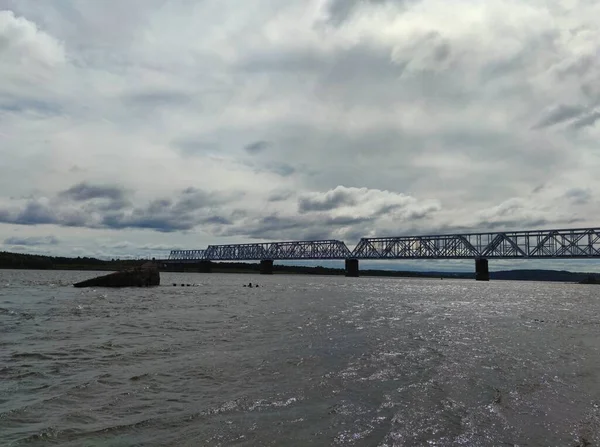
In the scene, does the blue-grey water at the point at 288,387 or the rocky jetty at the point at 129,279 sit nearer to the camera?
the blue-grey water at the point at 288,387

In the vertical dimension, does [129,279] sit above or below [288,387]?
above

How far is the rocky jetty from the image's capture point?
8238 cm

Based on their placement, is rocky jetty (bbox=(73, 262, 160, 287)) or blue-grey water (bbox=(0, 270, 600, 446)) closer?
blue-grey water (bbox=(0, 270, 600, 446))

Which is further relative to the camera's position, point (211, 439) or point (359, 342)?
point (359, 342)

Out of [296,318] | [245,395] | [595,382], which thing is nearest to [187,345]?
[245,395]

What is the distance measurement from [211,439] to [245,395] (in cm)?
389

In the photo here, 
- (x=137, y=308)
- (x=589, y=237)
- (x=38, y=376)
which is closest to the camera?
(x=38, y=376)

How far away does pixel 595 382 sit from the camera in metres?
18.5

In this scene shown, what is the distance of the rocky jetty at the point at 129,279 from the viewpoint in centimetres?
A: 8238

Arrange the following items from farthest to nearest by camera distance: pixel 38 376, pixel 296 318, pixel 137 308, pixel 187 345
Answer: pixel 137 308 < pixel 296 318 < pixel 187 345 < pixel 38 376

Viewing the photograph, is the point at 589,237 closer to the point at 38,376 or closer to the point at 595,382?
the point at 595,382

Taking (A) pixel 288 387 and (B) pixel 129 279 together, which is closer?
(A) pixel 288 387

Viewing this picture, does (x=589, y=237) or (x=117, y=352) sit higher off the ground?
(x=589, y=237)

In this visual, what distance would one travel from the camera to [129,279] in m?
86.3
